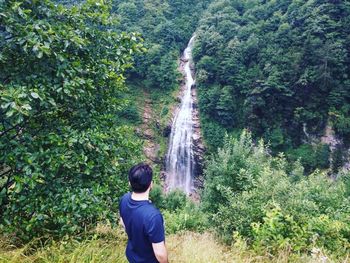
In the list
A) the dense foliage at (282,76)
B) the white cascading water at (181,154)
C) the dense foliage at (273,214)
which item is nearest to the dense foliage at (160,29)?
the dense foliage at (282,76)

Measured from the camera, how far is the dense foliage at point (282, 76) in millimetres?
30406

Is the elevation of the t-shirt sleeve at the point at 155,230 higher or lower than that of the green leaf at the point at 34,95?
lower

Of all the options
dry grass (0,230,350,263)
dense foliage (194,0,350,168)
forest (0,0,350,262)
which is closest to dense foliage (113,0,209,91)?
dense foliage (194,0,350,168)

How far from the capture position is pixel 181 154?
33812 millimetres

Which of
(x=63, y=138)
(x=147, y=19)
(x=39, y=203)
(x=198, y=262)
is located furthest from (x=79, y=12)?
(x=147, y=19)

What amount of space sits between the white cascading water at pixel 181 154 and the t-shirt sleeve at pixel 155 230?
93.7 ft

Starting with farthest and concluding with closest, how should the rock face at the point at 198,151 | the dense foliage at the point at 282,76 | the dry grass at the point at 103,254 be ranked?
the rock face at the point at 198,151, the dense foliage at the point at 282,76, the dry grass at the point at 103,254

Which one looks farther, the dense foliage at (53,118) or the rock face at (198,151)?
the rock face at (198,151)

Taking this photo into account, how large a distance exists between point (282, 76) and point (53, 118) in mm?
30534

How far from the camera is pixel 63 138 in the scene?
15.0 ft

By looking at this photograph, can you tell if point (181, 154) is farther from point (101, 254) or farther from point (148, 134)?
point (101, 254)

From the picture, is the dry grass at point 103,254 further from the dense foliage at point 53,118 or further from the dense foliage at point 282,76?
the dense foliage at point 282,76

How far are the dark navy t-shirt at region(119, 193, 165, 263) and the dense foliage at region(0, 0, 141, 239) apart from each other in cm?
127

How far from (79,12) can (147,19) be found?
146 feet
